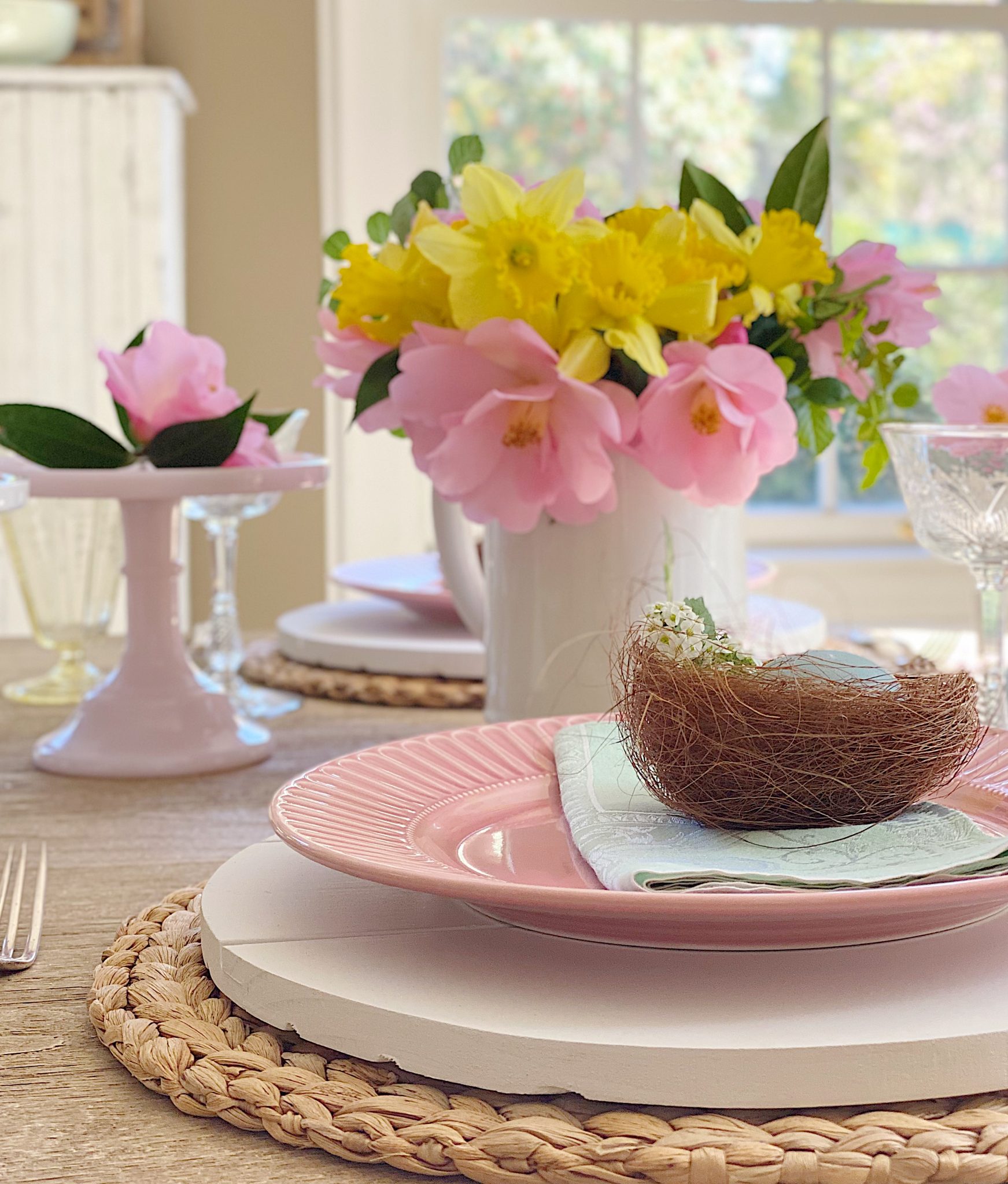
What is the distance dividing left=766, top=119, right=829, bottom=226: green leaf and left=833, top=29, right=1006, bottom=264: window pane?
2.23 meters

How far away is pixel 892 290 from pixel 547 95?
2.20 metres

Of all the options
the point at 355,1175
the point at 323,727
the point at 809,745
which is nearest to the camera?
the point at 355,1175

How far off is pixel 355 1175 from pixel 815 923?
5.9 inches

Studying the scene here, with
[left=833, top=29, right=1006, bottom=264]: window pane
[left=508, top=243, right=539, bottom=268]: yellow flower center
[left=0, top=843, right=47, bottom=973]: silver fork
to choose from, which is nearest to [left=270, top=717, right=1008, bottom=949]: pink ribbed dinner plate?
[left=0, top=843, right=47, bottom=973]: silver fork

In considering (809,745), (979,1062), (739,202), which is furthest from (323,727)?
(979,1062)

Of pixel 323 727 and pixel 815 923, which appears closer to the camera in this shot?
pixel 815 923

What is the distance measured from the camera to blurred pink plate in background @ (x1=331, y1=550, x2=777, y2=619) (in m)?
1.21

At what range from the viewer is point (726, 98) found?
2926 millimetres

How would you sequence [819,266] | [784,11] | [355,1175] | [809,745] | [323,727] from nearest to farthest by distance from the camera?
[355,1175] < [809,745] < [819,266] < [323,727] < [784,11]

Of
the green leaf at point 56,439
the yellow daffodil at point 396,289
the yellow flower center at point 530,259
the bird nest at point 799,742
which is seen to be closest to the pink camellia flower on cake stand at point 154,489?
the green leaf at point 56,439

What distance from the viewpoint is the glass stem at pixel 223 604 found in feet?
3.77

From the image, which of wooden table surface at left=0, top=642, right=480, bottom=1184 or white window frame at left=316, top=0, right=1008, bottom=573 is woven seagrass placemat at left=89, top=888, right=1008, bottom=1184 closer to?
wooden table surface at left=0, top=642, right=480, bottom=1184

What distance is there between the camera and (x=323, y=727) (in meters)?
1.00

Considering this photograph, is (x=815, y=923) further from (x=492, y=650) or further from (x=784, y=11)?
(x=784, y=11)
